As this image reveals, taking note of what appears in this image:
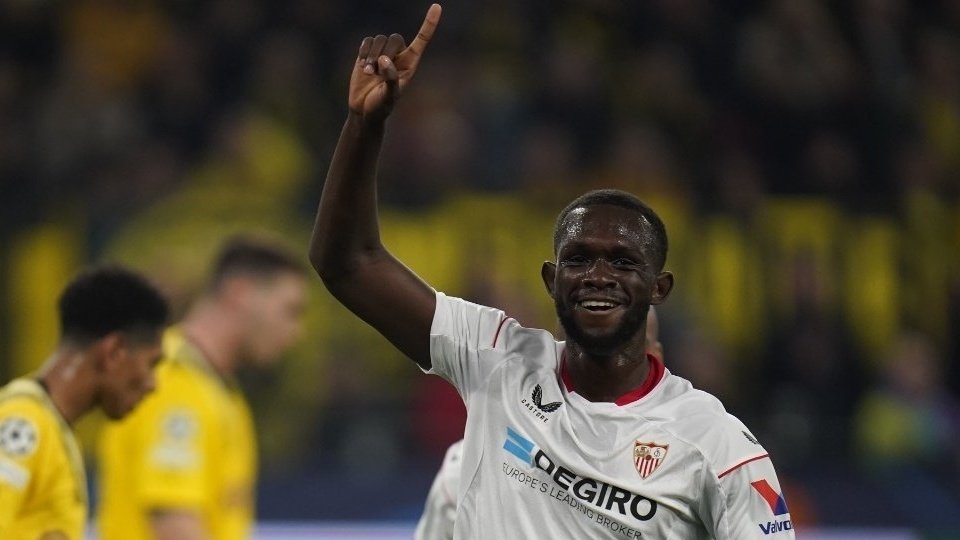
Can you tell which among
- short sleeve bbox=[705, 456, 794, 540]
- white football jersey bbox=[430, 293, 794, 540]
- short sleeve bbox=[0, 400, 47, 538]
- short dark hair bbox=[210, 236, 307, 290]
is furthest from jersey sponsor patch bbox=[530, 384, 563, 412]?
short dark hair bbox=[210, 236, 307, 290]

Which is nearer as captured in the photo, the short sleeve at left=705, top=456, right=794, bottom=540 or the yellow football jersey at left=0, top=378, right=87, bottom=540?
the short sleeve at left=705, top=456, right=794, bottom=540

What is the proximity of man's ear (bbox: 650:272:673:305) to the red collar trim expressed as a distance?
0.18 meters

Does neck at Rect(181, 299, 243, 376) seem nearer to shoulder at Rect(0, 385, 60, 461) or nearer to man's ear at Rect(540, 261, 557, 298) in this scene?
shoulder at Rect(0, 385, 60, 461)

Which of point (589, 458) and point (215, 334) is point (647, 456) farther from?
point (215, 334)

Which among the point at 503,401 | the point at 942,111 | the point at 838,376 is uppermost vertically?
the point at 942,111

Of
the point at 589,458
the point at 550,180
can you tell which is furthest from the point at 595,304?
the point at 550,180

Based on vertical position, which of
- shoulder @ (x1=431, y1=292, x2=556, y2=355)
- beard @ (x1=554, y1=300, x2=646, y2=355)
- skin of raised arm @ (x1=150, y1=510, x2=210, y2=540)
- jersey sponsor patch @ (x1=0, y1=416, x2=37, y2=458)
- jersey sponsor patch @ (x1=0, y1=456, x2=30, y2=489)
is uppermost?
beard @ (x1=554, y1=300, x2=646, y2=355)

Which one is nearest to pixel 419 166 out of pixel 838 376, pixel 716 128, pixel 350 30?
pixel 350 30

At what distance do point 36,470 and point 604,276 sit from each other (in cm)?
203

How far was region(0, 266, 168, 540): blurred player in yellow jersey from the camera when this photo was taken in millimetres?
4398

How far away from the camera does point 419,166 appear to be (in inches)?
394

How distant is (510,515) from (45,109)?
800 centimetres

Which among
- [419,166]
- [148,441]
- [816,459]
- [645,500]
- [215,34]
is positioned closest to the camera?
[645,500]

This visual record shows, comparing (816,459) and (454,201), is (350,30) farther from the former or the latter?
(816,459)
